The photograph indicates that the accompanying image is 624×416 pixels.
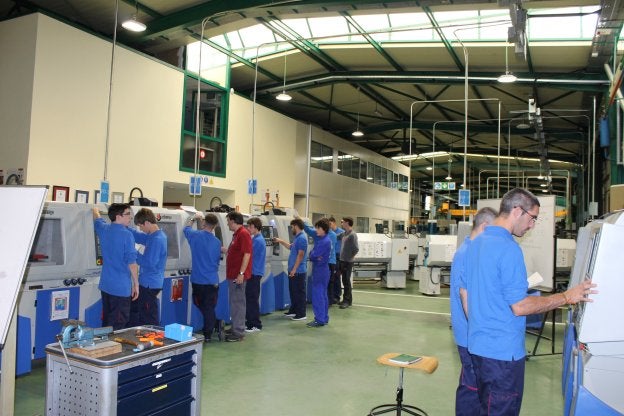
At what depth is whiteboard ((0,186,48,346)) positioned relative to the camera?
86.0 inches

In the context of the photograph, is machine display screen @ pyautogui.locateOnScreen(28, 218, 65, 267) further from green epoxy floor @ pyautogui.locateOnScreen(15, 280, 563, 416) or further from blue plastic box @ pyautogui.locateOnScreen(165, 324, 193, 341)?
blue plastic box @ pyautogui.locateOnScreen(165, 324, 193, 341)

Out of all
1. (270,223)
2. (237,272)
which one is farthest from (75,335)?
(270,223)

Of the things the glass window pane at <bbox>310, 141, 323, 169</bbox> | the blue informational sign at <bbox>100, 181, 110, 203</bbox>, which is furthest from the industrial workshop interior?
the blue informational sign at <bbox>100, 181, 110, 203</bbox>

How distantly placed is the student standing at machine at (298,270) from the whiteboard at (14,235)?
4910 millimetres

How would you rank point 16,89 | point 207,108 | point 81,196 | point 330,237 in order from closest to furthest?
point 16,89
point 81,196
point 330,237
point 207,108

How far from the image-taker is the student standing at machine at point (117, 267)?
4434mm

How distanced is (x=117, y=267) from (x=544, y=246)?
4.42m

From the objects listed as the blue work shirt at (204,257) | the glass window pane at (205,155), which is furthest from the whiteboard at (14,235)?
the glass window pane at (205,155)

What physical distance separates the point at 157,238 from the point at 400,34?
6.83 metres

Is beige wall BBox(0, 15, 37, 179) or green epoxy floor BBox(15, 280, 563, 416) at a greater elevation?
beige wall BBox(0, 15, 37, 179)

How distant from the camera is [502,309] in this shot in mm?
2377

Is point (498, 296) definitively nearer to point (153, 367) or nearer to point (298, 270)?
point (153, 367)

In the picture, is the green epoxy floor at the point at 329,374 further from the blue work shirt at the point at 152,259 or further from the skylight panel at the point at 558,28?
the skylight panel at the point at 558,28

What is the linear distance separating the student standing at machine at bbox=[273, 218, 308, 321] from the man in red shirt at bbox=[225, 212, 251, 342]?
4.50 ft
